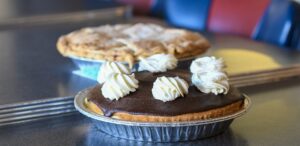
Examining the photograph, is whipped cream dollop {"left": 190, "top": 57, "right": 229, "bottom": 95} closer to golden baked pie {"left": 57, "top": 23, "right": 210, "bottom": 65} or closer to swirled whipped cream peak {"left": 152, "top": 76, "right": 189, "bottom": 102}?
swirled whipped cream peak {"left": 152, "top": 76, "right": 189, "bottom": 102}

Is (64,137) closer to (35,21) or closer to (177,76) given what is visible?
(177,76)

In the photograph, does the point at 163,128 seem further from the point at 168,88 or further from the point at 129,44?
the point at 129,44

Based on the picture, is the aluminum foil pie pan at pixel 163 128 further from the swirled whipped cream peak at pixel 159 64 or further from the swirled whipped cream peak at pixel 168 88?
the swirled whipped cream peak at pixel 159 64

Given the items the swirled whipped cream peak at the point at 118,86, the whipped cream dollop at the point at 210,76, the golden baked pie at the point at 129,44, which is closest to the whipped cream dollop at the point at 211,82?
the whipped cream dollop at the point at 210,76

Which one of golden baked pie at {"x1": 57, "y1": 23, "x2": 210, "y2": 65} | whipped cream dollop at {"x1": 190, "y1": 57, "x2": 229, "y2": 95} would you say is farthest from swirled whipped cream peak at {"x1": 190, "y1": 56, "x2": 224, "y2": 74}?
golden baked pie at {"x1": 57, "y1": 23, "x2": 210, "y2": 65}

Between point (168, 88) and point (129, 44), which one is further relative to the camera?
point (129, 44)

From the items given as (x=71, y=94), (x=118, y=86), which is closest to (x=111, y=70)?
(x=118, y=86)


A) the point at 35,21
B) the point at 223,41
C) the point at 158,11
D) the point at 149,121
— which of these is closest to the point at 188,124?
the point at 149,121
